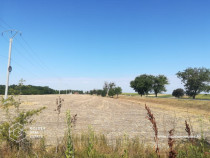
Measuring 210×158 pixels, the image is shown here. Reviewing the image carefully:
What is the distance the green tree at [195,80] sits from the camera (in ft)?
196

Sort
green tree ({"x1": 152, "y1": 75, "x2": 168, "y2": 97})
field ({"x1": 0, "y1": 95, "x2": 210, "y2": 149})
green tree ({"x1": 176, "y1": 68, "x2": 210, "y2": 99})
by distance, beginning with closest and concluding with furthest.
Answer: field ({"x1": 0, "y1": 95, "x2": 210, "y2": 149}) → green tree ({"x1": 176, "y1": 68, "x2": 210, "y2": 99}) → green tree ({"x1": 152, "y1": 75, "x2": 168, "y2": 97})

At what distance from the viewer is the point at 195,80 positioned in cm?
5981

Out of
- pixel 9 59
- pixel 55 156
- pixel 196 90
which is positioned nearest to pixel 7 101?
pixel 55 156

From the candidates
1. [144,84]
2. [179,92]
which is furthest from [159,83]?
[179,92]

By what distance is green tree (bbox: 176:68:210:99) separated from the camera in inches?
2346

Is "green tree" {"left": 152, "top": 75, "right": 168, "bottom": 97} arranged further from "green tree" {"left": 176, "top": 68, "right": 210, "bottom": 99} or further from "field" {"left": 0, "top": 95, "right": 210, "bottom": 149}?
"field" {"left": 0, "top": 95, "right": 210, "bottom": 149}

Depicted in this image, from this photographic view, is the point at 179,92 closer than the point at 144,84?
Yes

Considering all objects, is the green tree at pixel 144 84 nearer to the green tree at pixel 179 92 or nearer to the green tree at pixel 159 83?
the green tree at pixel 159 83

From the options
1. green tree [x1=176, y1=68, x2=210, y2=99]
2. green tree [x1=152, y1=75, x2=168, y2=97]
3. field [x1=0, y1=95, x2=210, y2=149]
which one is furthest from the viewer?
green tree [x1=152, y1=75, x2=168, y2=97]

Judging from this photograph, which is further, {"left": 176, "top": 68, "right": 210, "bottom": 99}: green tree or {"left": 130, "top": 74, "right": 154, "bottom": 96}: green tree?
{"left": 130, "top": 74, "right": 154, "bottom": 96}: green tree

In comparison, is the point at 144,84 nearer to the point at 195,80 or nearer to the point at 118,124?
the point at 195,80

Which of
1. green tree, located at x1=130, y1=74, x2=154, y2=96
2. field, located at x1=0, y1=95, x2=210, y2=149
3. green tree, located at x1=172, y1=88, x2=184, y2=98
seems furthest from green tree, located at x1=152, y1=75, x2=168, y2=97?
field, located at x1=0, y1=95, x2=210, y2=149

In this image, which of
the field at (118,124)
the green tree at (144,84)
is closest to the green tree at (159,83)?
the green tree at (144,84)

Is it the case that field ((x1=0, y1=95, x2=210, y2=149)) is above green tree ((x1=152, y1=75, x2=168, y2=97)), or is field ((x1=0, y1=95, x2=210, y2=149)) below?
below
